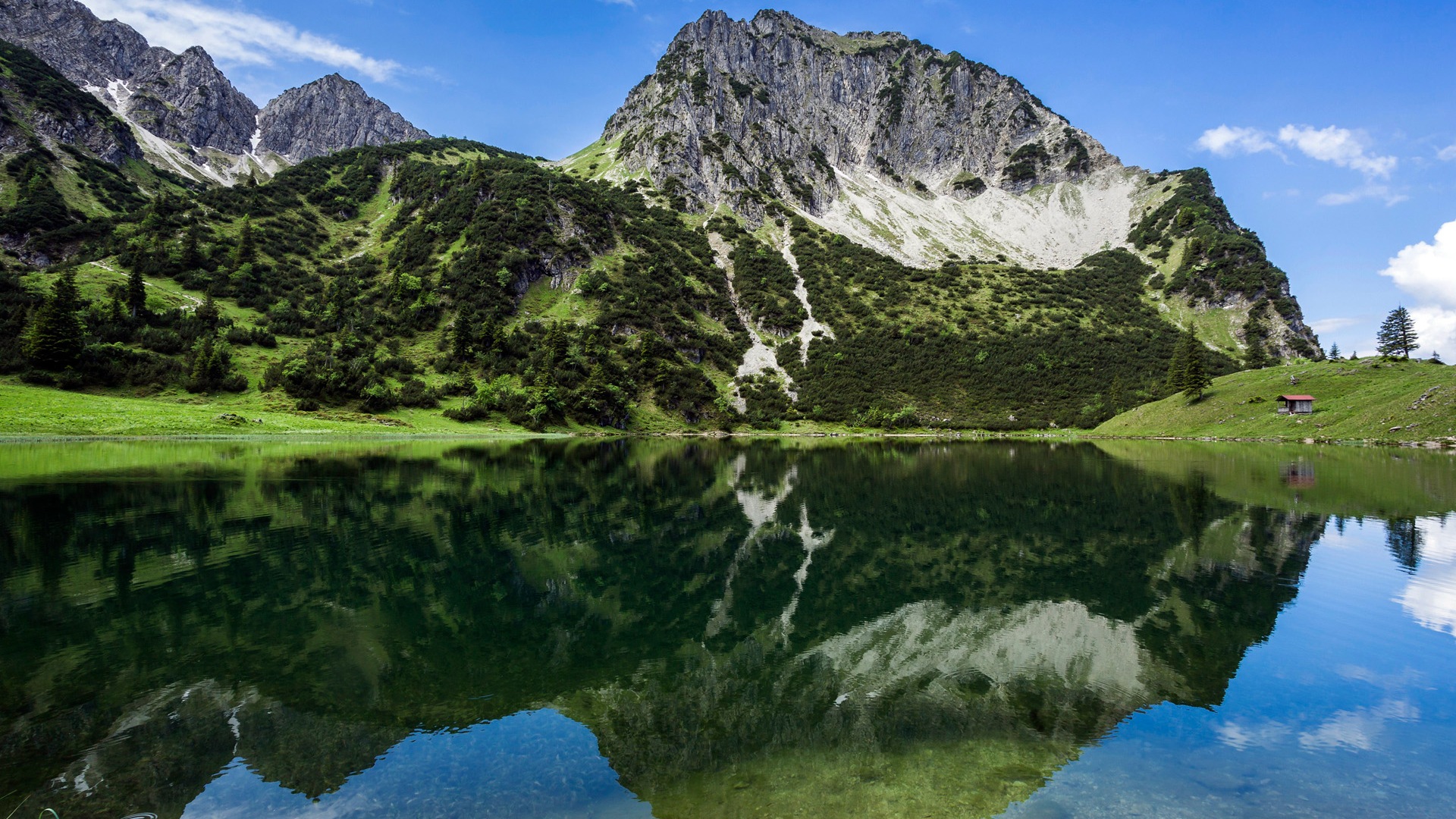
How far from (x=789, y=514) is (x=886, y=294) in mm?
141347

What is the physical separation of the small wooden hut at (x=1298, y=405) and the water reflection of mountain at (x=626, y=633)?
2784 inches

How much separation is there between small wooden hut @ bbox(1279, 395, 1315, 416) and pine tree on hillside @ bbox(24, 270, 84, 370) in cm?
14540

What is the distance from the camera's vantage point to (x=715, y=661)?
11.5 meters

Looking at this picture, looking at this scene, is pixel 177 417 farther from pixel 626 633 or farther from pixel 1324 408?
pixel 1324 408

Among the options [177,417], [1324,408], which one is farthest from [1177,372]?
[177,417]

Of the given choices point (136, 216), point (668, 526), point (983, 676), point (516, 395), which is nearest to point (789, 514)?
point (668, 526)

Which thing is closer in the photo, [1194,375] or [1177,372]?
[1194,375]

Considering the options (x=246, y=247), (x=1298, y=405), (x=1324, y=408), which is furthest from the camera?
(x=246, y=247)

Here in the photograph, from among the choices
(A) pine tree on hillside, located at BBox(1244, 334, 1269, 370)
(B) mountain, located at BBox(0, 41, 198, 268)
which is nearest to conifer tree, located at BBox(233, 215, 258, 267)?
(B) mountain, located at BBox(0, 41, 198, 268)

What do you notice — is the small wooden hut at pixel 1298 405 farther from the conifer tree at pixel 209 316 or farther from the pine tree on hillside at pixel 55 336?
the conifer tree at pixel 209 316

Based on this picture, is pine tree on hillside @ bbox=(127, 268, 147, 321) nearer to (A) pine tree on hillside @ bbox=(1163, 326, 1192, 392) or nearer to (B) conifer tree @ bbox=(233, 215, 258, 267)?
(B) conifer tree @ bbox=(233, 215, 258, 267)

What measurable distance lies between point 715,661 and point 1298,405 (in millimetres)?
98952

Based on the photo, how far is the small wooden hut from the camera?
75625 millimetres

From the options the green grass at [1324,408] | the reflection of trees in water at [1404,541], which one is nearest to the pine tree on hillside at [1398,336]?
the green grass at [1324,408]
